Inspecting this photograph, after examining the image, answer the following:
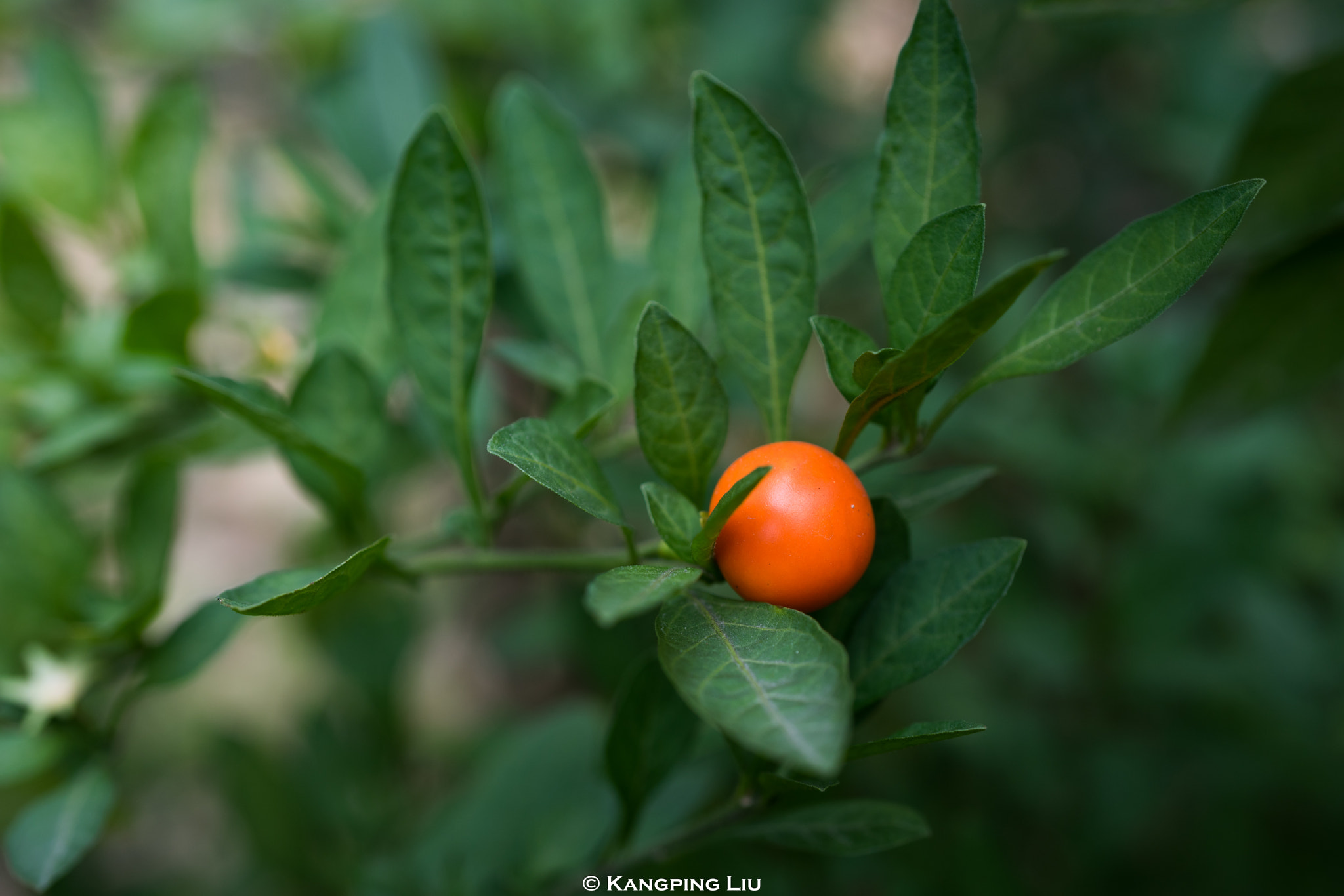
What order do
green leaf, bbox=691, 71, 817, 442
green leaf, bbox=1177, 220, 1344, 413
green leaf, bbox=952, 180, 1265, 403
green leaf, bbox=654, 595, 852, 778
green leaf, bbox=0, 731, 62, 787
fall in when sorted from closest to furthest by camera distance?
green leaf, bbox=654, 595, 852, 778
green leaf, bbox=952, 180, 1265, 403
green leaf, bbox=691, 71, 817, 442
green leaf, bbox=0, 731, 62, 787
green leaf, bbox=1177, 220, 1344, 413

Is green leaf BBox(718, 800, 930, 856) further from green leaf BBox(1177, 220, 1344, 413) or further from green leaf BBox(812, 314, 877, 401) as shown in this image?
green leaf BBox(1177, 220, 1344, 413)

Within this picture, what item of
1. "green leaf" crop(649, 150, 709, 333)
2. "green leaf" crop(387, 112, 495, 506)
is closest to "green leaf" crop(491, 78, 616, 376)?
"green leaf" crop(649, 150, 709, 333)

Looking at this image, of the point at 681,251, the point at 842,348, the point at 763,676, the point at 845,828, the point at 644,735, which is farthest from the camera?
the point at 681,251

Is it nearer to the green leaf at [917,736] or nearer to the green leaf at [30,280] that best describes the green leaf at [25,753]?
the green leaf at [30,280]

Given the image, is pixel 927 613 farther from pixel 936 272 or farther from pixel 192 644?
pixel 192 644

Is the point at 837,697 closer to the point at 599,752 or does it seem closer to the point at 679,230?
the point at 679,230

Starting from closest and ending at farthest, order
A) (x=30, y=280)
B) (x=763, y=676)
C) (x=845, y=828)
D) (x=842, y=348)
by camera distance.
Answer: (x=763, y=676)
(x=842, y=348)
(x=845, y=828)
(x=30, y=280)

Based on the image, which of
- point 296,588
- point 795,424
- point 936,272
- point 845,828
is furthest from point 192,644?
point 795,424
